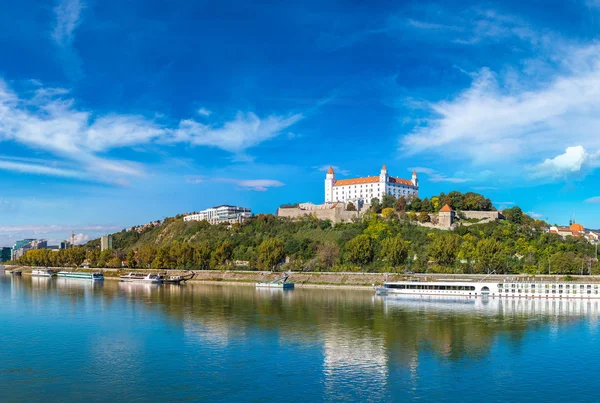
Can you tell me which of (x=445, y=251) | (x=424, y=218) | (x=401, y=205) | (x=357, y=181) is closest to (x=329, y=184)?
(x=357, y=181)

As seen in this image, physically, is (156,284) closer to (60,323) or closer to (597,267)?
(60,323)

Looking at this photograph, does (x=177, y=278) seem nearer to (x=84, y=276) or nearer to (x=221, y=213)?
(x=84, y=276)

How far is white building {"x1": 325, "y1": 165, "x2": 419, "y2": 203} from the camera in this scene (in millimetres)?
88062

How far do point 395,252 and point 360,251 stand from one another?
4004mm

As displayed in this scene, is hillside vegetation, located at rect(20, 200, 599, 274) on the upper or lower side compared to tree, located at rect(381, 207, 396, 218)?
lower

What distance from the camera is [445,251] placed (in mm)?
54062

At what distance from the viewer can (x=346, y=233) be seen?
68812mm

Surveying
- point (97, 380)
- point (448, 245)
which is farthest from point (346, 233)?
point (97, 380)

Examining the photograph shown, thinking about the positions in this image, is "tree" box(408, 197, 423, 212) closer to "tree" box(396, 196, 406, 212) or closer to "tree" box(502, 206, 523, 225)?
"tree" box(396, 196, 406, 212)

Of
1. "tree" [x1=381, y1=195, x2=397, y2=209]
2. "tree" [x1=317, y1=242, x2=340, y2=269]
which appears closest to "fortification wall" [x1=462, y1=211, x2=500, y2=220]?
"tree" [x1=381, y1=195, x2=397, y2=209]

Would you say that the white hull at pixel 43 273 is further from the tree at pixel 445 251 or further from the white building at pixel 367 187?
the tree at pixel 445 251

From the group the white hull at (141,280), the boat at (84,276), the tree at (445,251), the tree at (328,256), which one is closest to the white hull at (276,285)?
the tree at (328,256)

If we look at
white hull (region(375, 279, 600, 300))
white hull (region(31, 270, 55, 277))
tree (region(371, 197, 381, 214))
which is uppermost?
tree (region(371, 197, 381, 214))

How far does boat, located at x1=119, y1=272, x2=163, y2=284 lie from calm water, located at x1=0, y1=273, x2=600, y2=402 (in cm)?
2757
